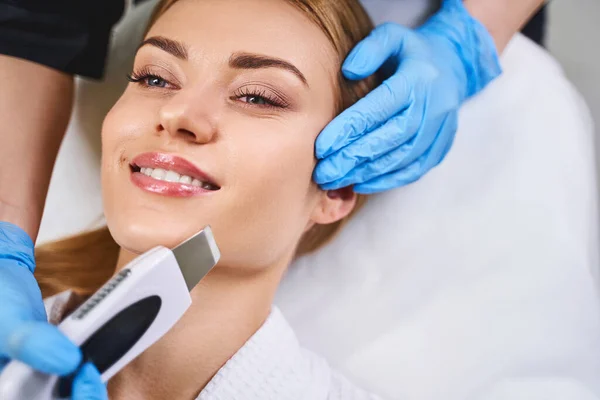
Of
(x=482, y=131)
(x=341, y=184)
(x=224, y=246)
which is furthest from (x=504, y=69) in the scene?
(x=224, y=246)

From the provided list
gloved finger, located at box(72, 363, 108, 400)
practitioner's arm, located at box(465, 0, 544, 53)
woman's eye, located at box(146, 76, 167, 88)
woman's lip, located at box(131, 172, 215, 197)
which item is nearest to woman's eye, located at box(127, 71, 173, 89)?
woman's eye, located at box(146, 76, 167, 88)

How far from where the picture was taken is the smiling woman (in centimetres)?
93

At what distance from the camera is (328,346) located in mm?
1378

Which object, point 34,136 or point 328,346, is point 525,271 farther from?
point 34,136

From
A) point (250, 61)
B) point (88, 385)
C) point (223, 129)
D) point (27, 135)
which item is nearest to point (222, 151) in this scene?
point (223, 129)

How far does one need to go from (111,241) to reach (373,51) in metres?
0.76

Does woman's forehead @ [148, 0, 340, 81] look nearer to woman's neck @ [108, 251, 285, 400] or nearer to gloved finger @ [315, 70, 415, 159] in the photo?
gloved finger @ [315, 70, 415, 159]

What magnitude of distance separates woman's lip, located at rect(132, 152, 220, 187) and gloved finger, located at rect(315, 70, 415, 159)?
0.24m

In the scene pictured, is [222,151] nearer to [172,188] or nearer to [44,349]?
[172,188]

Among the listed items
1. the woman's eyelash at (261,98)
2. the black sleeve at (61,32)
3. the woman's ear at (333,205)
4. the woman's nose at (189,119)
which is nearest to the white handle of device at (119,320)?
the woman's nose at (189,119)

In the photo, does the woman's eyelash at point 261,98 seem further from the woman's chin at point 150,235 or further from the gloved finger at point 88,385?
the gloved finger at point 88,385

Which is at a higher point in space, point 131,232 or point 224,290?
point 131,232

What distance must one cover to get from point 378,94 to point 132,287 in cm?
64

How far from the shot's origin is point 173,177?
3.08 ft
